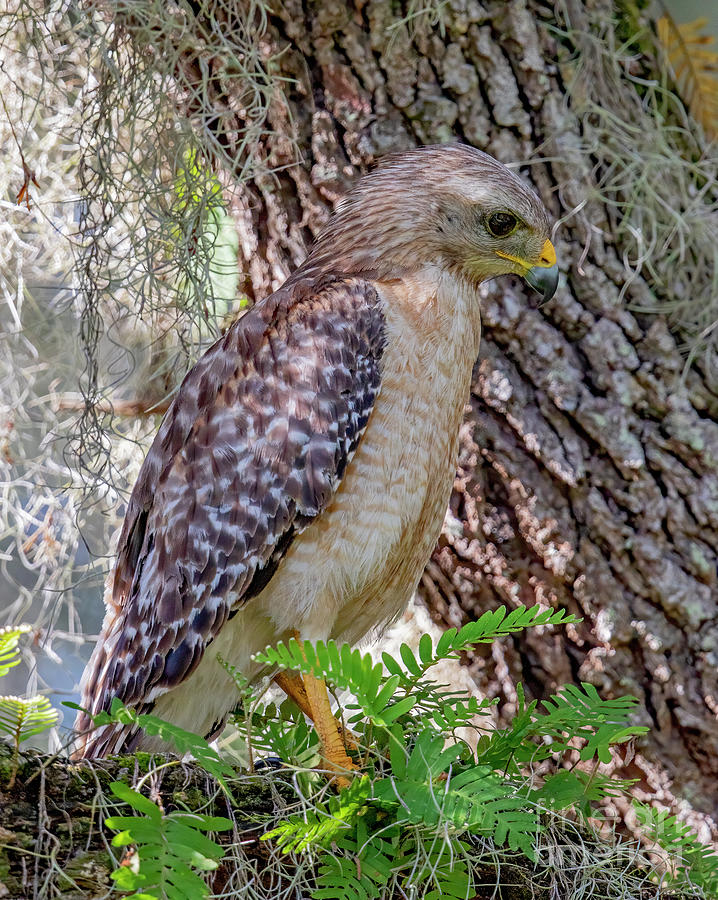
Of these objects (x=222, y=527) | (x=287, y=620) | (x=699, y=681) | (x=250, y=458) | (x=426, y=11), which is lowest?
(x=699, y=681)

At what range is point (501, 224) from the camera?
97.7 inches

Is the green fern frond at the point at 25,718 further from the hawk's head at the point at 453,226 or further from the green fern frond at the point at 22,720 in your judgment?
the hawk's head at the point at 453,226

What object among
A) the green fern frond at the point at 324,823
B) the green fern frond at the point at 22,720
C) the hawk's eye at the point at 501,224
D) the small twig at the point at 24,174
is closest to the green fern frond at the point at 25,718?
the green fern frond at the point at 22,720

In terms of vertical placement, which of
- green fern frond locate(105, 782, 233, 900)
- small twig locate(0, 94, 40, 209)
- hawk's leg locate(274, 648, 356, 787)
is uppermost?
small twig locate(0, 94, 40, 209)

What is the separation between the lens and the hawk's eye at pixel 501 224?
2469 millimetres

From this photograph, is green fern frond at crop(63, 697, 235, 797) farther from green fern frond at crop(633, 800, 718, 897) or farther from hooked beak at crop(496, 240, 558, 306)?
hooked beak at crop(496, 240, 558, 306)

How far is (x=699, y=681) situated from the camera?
2.95 meters

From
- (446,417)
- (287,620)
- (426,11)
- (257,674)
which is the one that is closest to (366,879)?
(287,620)

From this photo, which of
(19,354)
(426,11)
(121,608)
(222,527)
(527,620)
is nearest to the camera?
(527,620)

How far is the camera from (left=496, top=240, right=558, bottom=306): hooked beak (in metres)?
2.54

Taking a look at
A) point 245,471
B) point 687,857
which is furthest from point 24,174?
point 687,857

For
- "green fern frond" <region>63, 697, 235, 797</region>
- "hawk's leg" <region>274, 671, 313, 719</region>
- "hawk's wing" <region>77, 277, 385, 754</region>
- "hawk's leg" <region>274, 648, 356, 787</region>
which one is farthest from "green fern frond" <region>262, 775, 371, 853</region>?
"hawk's leg" <region>274, 671, 313, 719</region>

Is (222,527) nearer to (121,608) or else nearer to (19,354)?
(121,608)

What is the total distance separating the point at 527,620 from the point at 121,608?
1.08 metres
